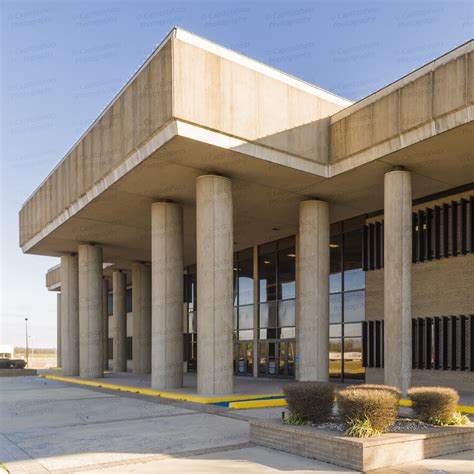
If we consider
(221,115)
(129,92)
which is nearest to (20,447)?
(221,115)

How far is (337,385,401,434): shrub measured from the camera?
383 inches

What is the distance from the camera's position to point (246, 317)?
3253 cm

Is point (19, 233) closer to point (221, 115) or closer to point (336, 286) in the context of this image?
point (336, 286)

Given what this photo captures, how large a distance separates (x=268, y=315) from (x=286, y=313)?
1.53 m

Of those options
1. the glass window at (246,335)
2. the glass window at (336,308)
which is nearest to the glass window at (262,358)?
the glass window at (246,335)

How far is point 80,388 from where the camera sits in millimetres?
25750

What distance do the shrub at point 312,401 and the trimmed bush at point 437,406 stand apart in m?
1.76

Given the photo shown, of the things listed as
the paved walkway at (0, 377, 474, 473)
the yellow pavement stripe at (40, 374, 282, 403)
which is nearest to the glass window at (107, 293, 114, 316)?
the yellow pavement stripe at (40, 374, 282, 403)

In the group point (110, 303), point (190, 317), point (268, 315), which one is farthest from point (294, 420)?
point (110, 303)

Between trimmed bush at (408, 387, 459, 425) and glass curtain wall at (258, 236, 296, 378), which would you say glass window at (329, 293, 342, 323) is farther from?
trimmed bush at (408, 387, 459, 425)

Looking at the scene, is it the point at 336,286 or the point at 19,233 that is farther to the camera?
the point at 19,233

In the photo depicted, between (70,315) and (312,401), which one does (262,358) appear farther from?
(312,401)

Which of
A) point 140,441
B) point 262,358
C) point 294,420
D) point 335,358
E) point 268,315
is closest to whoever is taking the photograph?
point 294,420

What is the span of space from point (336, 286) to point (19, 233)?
809 inches
